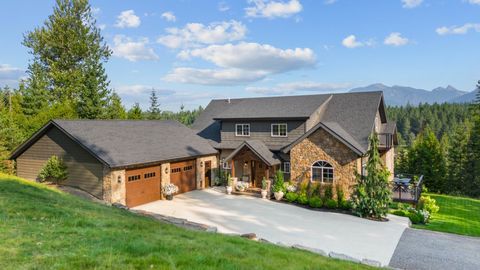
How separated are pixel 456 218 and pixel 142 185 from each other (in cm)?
1771

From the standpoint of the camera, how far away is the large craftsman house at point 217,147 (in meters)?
16.2

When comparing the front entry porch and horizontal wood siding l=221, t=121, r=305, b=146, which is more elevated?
horizontal wood siding l=221, t=121, r=305, b=146

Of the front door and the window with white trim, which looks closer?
the window with white trim

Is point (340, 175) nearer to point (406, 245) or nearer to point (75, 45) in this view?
point (406, 245)

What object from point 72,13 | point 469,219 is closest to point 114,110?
point 72,13

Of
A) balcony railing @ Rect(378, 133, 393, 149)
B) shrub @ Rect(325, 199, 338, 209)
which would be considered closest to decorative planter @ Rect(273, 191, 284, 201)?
shrub @ Rect(325, 199, 338, 209)

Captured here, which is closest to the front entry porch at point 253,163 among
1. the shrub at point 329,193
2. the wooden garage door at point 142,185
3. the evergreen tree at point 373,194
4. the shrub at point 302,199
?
the shrub at point 302,199

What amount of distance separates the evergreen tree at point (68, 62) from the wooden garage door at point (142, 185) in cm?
2057

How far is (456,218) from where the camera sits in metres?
16.9

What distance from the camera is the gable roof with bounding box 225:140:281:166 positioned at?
19672 mm

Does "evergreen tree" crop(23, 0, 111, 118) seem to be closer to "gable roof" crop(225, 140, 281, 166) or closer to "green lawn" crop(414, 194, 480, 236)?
"gable roof" crop(225, 140, 281, 166)

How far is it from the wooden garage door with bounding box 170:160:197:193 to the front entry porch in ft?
8.83

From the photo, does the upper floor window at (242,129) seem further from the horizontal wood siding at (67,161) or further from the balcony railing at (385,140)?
the horizontal wood siding at (67,161)

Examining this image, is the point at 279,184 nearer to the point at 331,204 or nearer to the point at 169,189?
the point at 331,204
